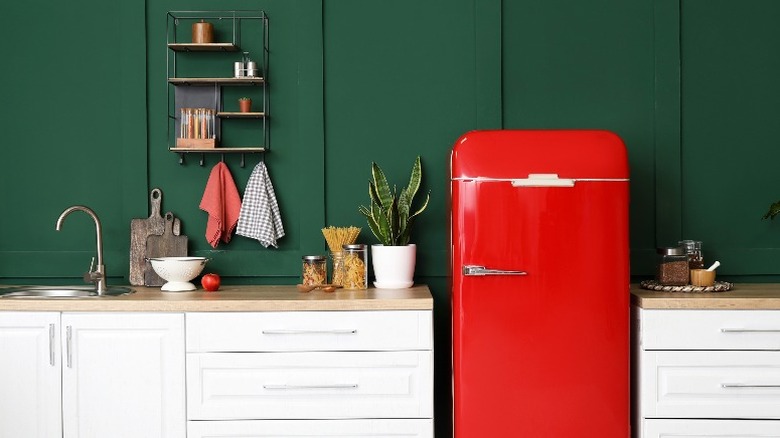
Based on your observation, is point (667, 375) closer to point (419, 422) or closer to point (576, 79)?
point (419, 422)

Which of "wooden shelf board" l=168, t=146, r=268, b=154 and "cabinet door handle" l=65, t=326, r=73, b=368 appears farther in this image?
"wooden shelf board" l=168, t=146, r=268, b=154

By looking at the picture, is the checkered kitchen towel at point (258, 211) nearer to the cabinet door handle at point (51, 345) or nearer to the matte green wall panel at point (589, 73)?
the cabinet door handle at point (51, 345)

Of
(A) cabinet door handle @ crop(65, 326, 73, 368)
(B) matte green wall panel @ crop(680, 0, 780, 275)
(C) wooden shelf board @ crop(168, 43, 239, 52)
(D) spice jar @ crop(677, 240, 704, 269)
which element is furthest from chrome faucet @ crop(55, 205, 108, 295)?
(B) matte green wall panel @ crop(680, 0, 780, 275)

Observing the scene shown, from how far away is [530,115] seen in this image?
3.56m

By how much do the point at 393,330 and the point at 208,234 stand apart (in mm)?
1127

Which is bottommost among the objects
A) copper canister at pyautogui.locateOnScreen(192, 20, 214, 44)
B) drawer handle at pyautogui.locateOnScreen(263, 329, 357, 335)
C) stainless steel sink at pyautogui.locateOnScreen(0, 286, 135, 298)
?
drawer handle at pyautogui.locateOnScreen(263, 329, 357, 335)

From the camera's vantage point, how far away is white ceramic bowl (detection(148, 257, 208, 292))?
10.6 feet


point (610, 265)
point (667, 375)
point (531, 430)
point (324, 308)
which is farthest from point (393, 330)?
point (667, 375)

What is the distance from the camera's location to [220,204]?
350 cm

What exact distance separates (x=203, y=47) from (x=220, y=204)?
738 mm

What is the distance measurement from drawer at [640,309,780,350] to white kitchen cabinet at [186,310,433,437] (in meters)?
0.94

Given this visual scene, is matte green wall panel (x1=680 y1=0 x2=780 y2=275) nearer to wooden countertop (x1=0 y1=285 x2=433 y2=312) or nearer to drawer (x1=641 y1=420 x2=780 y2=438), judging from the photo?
drawer (x1=641 y1=420 x2=780 y2=438)

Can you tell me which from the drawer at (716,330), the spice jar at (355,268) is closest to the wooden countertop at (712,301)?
the drawer at (716,330)

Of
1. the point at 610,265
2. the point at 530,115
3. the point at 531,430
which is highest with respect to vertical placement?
the point at 530,115
